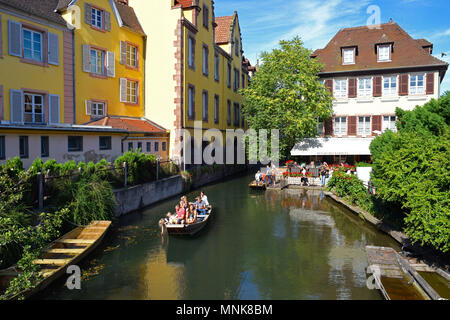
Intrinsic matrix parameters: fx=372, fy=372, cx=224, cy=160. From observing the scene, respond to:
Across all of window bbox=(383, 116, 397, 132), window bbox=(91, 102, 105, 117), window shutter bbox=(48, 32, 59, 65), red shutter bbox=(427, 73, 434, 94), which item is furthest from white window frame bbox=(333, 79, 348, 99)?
window shutter bbox=(48, 32, 59, 65)

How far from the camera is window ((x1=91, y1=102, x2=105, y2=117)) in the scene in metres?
22.7

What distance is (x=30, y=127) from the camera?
15.7 meters

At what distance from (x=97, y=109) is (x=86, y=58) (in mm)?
3103

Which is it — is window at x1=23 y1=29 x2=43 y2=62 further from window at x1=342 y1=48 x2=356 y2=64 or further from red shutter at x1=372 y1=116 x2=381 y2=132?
red shutter at x1=372 y1=116 x2=381 y2=132

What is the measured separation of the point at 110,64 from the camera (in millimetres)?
23875

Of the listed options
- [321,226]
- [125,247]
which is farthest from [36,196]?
[321,226]

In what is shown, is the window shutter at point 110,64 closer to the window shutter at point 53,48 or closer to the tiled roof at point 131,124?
the tiled roof at point 131,124

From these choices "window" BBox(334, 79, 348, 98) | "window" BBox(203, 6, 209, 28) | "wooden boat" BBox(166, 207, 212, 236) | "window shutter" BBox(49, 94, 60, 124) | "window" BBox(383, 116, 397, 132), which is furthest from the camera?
"window" BBox(334, 79, 348, 98)

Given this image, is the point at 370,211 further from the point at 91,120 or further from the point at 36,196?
the point at 91,120

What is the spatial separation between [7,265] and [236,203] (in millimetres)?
14508


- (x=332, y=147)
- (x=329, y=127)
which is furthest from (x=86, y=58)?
(x=329, y=127)

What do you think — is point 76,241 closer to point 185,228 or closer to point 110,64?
point 185,228

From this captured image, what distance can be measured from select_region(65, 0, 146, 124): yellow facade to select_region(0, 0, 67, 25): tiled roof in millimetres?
1324
